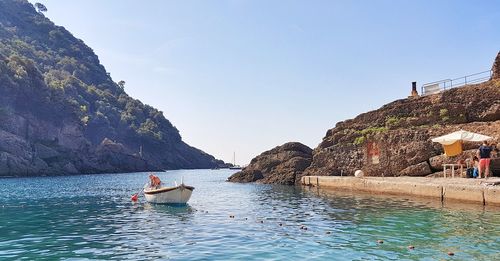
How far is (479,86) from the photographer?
128 feet

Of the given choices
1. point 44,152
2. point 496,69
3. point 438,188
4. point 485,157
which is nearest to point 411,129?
point 496,69

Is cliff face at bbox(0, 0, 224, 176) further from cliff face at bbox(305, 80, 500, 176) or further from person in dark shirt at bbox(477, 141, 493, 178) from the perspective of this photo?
person in dark shirt at bbox(477, 141, 493, 178)

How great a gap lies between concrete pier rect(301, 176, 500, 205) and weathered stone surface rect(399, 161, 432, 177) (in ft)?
13.6

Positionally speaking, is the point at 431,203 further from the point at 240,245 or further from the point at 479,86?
the point at 479,86

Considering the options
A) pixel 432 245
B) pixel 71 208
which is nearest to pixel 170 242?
pixel 432 245

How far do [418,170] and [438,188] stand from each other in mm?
10069

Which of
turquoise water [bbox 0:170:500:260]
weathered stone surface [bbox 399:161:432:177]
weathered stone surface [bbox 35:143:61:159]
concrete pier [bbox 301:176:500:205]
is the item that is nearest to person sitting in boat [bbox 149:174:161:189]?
turquoise water [bbox 0:170:500:260]

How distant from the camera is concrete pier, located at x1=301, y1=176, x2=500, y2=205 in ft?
71.1

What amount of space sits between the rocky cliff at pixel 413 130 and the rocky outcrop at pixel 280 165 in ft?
24.1

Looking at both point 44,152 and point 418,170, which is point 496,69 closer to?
point 418,170

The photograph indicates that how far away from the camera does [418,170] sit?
3503cm

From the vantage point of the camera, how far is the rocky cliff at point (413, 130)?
3509 centimetres

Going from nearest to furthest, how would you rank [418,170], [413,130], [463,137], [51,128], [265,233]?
[265,233]
[463,137]
[418,170]
[413,130]
[51,128]

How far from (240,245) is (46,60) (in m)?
211
